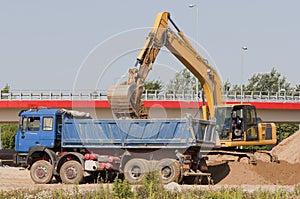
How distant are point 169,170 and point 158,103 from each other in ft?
73.0

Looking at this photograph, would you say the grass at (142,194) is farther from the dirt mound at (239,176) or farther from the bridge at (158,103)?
the bridge at (158,103)

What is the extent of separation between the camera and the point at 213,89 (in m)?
29.0

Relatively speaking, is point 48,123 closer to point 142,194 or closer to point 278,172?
point 278,172

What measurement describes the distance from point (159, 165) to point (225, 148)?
5543 mm

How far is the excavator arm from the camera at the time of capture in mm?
23984

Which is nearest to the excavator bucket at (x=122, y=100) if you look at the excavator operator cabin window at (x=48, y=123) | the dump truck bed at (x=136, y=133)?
the dump truck bed at (x=136, y=133)

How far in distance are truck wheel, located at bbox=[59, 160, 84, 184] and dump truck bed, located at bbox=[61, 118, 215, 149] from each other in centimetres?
77

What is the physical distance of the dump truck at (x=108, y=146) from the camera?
23031 mm

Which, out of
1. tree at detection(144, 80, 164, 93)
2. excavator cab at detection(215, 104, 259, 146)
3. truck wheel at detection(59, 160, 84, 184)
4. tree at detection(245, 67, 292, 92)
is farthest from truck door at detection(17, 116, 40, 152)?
tree at detection(245, 67, 292, 92)

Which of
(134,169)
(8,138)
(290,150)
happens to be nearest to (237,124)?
(134,169)

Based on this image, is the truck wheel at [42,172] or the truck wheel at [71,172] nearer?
the truck wheel at [71,172]

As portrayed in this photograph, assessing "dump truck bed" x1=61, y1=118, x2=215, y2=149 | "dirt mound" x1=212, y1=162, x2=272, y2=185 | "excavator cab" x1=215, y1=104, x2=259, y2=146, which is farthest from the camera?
"excavator cab" x1=215, y1=104, x2=259, y2=146

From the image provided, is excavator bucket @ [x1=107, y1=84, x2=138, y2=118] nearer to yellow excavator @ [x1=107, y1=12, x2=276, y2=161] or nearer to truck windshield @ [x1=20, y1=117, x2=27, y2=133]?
yellow excavator @ [x1=107, y1=12, x2=276, y2=161]

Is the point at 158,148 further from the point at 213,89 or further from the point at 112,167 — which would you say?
the point at 213,89
